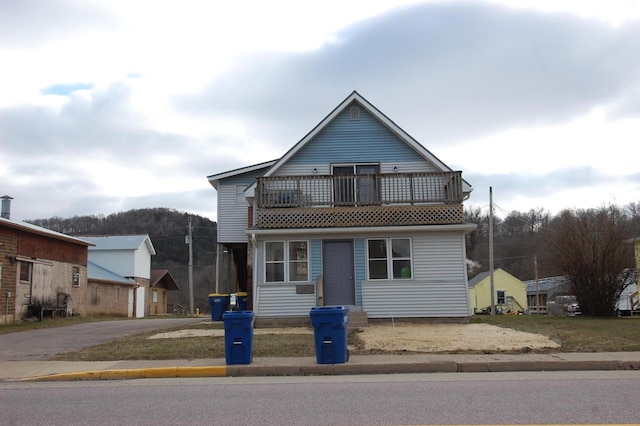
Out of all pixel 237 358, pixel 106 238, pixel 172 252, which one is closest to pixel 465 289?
pixel 237 358

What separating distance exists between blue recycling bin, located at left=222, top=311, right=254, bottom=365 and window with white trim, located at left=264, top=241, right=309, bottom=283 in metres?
7.65

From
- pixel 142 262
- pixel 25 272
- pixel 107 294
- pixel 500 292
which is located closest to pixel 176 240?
pixel 142 262

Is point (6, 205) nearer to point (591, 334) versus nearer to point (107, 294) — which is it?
point (107, 294)

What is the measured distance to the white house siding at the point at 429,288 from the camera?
18.6m

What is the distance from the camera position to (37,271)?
84.1 ft

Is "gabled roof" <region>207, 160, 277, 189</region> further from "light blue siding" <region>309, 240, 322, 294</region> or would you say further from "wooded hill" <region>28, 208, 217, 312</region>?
"wooded hill" <region>28, 208, 217, 312</region>

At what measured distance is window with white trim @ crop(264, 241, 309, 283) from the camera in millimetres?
19109

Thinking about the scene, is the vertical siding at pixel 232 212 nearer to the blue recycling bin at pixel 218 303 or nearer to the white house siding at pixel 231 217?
the white house siding at pixel 231 217

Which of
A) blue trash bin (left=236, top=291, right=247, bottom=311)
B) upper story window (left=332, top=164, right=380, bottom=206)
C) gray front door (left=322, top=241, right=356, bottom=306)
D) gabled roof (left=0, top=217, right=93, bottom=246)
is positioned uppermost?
upper story window (left=332, top=164, right=380, bottom=206)

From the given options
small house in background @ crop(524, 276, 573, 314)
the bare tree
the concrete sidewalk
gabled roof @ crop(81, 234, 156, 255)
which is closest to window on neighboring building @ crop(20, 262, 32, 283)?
the concrete sidewalk

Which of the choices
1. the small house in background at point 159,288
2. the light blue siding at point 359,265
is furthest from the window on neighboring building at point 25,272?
the small house in background at point 159,288

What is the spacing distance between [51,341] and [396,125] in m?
12.6

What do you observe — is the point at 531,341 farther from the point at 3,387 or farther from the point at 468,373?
the point at 3,387

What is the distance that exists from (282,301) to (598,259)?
11495mm
